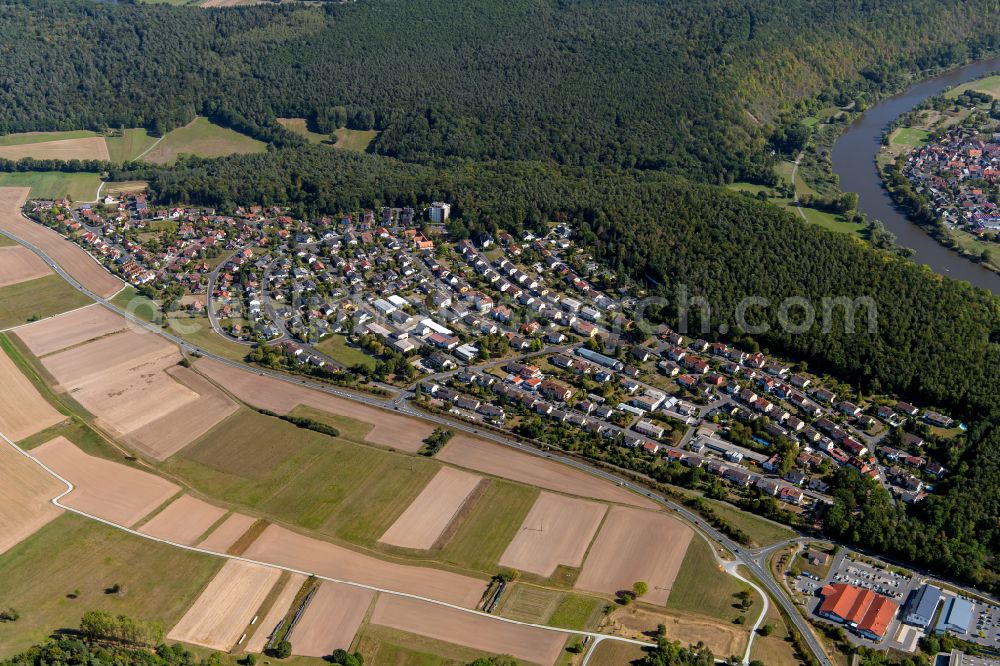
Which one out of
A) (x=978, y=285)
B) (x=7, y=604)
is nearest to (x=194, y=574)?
(x=7, y=604)

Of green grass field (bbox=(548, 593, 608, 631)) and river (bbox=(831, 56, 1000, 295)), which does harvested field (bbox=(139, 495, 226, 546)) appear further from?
river (bbox=(831, 56, 1000, 295))

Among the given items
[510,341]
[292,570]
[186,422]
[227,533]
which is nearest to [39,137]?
[186,422]

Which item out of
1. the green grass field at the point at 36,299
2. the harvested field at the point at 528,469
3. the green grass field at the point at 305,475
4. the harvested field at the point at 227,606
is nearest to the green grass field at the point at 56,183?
the green grass field at the point at 36,299

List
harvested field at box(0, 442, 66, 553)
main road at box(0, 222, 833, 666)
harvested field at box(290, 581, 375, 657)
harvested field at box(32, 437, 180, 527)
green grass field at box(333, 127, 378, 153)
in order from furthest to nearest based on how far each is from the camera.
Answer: green grass field at box(333, 127, 378, 153)
harvested field at box(32, 437, 180, 527)
harvested field at box(0, 442, 66, 553)
main road at box(0, 222, 833, 666)
harvested field at box(290, 581, 375, 657)

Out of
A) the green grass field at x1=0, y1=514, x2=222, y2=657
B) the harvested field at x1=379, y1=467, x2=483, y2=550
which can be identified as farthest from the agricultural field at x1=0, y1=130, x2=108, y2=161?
the harvested field at x1=379, y1=467, x2=483, y2=550

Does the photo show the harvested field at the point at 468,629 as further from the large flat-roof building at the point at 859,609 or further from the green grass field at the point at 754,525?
the large flat-roof building at the point at 859,609

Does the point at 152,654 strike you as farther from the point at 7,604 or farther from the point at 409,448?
the point at 409,448
